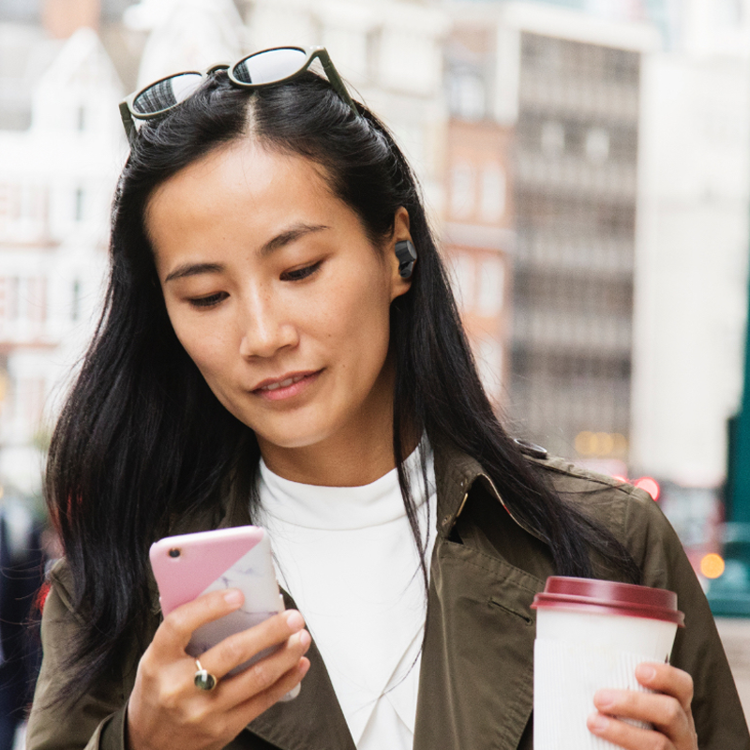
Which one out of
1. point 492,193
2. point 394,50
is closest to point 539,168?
point 492,193

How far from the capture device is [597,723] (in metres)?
1.22

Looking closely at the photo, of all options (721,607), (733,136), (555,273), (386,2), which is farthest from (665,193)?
(721,607)

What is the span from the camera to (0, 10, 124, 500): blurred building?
112ft

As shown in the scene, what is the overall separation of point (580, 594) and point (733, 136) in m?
59.1

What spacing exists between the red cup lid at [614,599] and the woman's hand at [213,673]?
31 cm

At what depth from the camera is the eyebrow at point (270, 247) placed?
1591 millimetres

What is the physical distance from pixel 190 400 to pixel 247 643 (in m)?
0.85

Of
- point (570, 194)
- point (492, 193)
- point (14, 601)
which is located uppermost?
point (570, 194)

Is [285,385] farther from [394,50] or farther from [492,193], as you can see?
[492,193]

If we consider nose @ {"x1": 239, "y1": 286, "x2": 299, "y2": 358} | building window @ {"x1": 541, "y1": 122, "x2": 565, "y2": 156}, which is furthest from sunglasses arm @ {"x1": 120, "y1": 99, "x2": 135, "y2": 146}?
building window @ {"x1": 541, "y1": 122, "x2": 565, "y2": 156}

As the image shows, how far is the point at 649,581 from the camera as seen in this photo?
175 cm

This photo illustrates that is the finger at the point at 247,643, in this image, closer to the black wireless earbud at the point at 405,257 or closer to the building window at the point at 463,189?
the black wireless earbud at the point at 405,257

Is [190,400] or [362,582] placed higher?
[190,400]

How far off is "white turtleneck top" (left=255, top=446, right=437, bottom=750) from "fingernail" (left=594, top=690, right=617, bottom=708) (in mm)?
493
